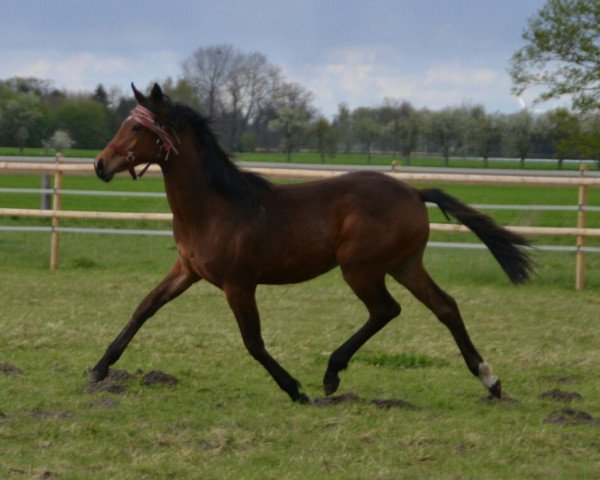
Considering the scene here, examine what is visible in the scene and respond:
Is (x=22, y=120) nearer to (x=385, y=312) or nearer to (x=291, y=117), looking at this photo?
(x=291, y=117)

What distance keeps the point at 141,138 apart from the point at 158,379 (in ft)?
4.98

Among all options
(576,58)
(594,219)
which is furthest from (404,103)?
(576,58)

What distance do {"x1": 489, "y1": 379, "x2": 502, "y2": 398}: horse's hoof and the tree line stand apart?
2.26 m

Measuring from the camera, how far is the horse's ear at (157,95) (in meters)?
5.90

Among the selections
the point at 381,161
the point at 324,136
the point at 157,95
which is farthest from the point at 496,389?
the point at 381,161

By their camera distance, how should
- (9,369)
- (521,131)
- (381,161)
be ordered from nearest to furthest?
(9,369) → (521,131) → (381,161)

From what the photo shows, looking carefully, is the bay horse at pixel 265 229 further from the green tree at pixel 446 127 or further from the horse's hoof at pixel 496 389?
the green tree at pixel 446 127

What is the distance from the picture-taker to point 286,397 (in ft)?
19.7

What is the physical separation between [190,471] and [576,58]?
13.6 meters

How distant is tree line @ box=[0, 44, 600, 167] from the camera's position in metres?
15.3

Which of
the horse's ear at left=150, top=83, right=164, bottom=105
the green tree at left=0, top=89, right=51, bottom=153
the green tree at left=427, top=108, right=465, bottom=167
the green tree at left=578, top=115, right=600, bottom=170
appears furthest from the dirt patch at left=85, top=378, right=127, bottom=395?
the green tree at left=427, top=108, right=465, bottom=167

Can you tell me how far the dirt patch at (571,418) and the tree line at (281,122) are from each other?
2629 millimetres

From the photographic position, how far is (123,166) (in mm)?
5926

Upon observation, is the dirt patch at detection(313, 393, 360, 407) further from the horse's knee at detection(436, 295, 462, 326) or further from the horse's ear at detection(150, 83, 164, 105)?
the horse's ear at detection(150, 83, 164, 105)
